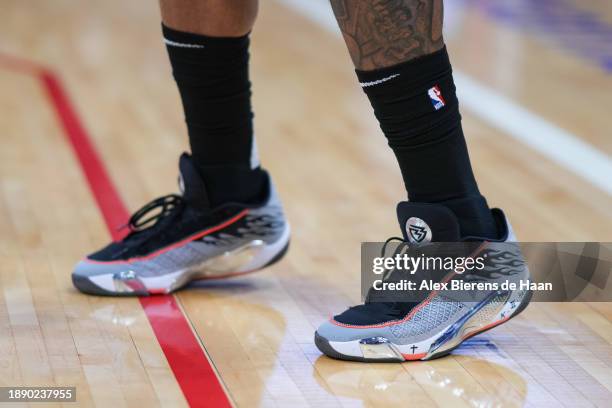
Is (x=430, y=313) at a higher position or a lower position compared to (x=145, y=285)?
higher

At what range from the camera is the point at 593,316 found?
4.62 ft

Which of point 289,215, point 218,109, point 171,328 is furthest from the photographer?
point 289,215

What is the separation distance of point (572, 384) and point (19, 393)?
597mm

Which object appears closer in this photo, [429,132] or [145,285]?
[429,132]

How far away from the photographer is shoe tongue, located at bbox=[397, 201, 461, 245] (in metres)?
1.21

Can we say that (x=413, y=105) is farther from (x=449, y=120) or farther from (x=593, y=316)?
(x=593, y=316)

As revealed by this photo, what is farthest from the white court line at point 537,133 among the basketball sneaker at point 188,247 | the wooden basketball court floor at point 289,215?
the basketball sneaker at point 188,247

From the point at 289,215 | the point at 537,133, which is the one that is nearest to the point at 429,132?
the point at 289,215

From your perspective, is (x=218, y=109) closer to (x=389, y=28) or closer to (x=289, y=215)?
(x=389, y=28)

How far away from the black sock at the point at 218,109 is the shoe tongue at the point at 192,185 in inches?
0.5

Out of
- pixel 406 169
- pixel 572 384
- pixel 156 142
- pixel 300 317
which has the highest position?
pixel 406 169

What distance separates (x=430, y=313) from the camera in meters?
1.23

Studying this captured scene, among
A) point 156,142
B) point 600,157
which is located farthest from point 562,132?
point 156,142

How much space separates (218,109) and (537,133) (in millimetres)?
1225
